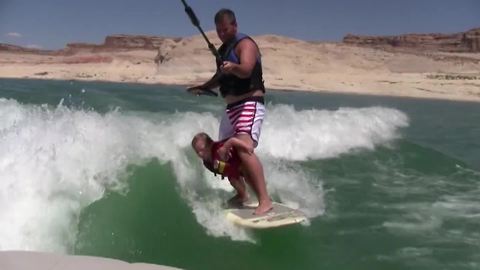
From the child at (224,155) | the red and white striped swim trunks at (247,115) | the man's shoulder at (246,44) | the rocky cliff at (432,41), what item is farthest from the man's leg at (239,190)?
the rocky cliff at (432,41)

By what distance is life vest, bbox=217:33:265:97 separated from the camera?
3.88m

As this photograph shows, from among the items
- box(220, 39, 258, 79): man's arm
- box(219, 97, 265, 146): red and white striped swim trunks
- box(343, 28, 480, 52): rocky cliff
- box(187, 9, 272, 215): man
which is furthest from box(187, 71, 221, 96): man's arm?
box(343, 28, 480, 52): rocky cliff

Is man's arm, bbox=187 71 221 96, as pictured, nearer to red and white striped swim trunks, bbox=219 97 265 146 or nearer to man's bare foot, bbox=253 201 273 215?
red and white striped swim trunks, bbox=219 97 265 146

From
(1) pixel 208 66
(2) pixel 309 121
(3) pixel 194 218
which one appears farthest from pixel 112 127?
(1) pixel 208 66

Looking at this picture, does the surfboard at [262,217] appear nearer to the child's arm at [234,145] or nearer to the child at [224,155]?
the child at [224,155]

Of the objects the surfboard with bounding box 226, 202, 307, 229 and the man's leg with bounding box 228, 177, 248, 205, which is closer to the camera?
the surfboard with bounding box 226, 202, 307, 229

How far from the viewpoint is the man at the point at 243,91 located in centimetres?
384

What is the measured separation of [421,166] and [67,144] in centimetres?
399

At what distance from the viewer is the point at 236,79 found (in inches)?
156

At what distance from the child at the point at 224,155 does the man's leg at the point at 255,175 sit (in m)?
0.05

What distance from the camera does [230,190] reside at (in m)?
5.04

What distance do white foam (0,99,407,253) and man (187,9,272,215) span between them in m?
0.40

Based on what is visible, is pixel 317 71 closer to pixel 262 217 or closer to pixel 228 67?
pixel 262 217

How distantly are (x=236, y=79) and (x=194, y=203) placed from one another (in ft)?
3.71
